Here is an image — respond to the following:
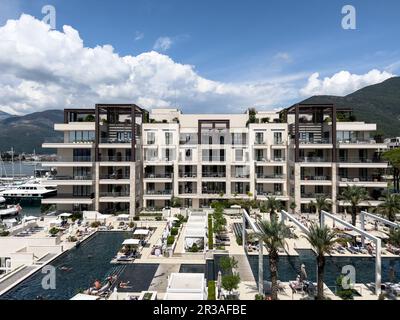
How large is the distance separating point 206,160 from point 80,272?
2883 cm

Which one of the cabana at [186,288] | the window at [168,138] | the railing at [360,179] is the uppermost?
the window at [168,138]

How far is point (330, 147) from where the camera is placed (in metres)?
46.1

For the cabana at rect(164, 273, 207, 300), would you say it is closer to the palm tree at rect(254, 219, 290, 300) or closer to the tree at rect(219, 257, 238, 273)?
the tree at rect(219, 257, 238, 273)

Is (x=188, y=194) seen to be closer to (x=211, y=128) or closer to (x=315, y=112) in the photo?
(x=211, y=128)

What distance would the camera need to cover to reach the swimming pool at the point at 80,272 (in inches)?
810

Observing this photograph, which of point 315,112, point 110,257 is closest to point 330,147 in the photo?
point 315,112

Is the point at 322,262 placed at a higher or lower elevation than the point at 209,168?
lower

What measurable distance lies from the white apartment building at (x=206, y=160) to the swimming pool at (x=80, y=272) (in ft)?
47.3

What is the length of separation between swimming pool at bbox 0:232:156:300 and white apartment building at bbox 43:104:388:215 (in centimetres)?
1441

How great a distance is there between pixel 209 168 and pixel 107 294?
31.9 metres

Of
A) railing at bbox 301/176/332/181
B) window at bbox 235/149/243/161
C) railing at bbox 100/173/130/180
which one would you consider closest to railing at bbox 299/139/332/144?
railing at bbox 301/176/332/181

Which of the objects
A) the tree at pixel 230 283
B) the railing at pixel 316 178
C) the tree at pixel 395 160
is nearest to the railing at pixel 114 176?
the railing at pixel 316 178

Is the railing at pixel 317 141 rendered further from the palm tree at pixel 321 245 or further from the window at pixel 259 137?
the palm tree at pixel 321 245

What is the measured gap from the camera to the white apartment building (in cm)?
4594
